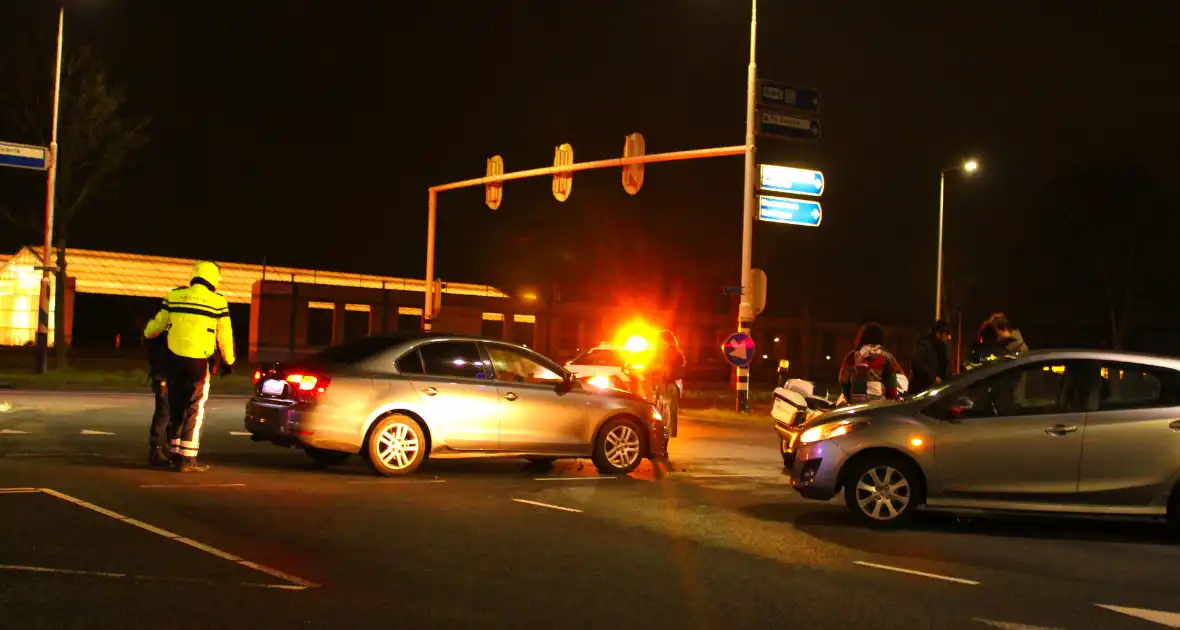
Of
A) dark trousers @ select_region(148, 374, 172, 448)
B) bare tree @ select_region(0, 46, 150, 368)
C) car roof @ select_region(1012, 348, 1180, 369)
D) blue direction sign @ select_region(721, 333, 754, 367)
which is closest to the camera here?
car roof @ select_region(1012, 348, 1180, 369)

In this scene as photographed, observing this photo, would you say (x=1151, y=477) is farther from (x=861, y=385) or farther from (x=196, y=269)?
(x=196, y=269)

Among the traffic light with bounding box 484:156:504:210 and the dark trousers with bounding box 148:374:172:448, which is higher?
the traffic light with bounding box 484:156:504:210

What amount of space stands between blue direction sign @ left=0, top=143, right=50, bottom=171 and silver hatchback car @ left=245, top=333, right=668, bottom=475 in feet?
57.1

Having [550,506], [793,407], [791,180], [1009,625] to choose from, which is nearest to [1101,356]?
[793,407]

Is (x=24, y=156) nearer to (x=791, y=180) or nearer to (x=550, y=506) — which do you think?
(x=791, y=180)

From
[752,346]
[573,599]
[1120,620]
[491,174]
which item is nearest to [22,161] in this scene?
[491,174]

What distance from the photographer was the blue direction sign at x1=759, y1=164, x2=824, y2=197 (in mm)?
22625

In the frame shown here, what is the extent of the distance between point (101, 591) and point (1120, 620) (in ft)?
18.6

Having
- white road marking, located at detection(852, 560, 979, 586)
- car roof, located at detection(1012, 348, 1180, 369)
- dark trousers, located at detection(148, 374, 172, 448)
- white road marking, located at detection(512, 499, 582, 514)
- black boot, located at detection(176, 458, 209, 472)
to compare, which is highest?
car roof, located at detection(1012, 348, 1180, 369)

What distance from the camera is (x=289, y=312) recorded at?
45.8m

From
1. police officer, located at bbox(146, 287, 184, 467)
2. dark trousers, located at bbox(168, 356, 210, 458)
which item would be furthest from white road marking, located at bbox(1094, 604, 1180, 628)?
police officer, located at bbox(146, 287, 184, 467)

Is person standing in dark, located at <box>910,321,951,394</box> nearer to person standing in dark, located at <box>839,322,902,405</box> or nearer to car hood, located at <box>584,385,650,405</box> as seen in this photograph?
person standing in dark, located at <box>839,322,902,405</box>

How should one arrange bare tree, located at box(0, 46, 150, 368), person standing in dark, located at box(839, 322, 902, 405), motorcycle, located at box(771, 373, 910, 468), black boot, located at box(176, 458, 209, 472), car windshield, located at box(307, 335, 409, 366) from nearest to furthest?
1. black boot, located at box(176, 458, 209, 472)
2. car windshield, located at box(307, 335, 409, 366)
3. motorcycle, located at box(771, 373, 910, 468)
4. person standing in dark, located at box(839, 322, 902, 405)
5. bare tree, located at box(0, 46, 150, 368)

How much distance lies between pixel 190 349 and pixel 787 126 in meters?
14.3
